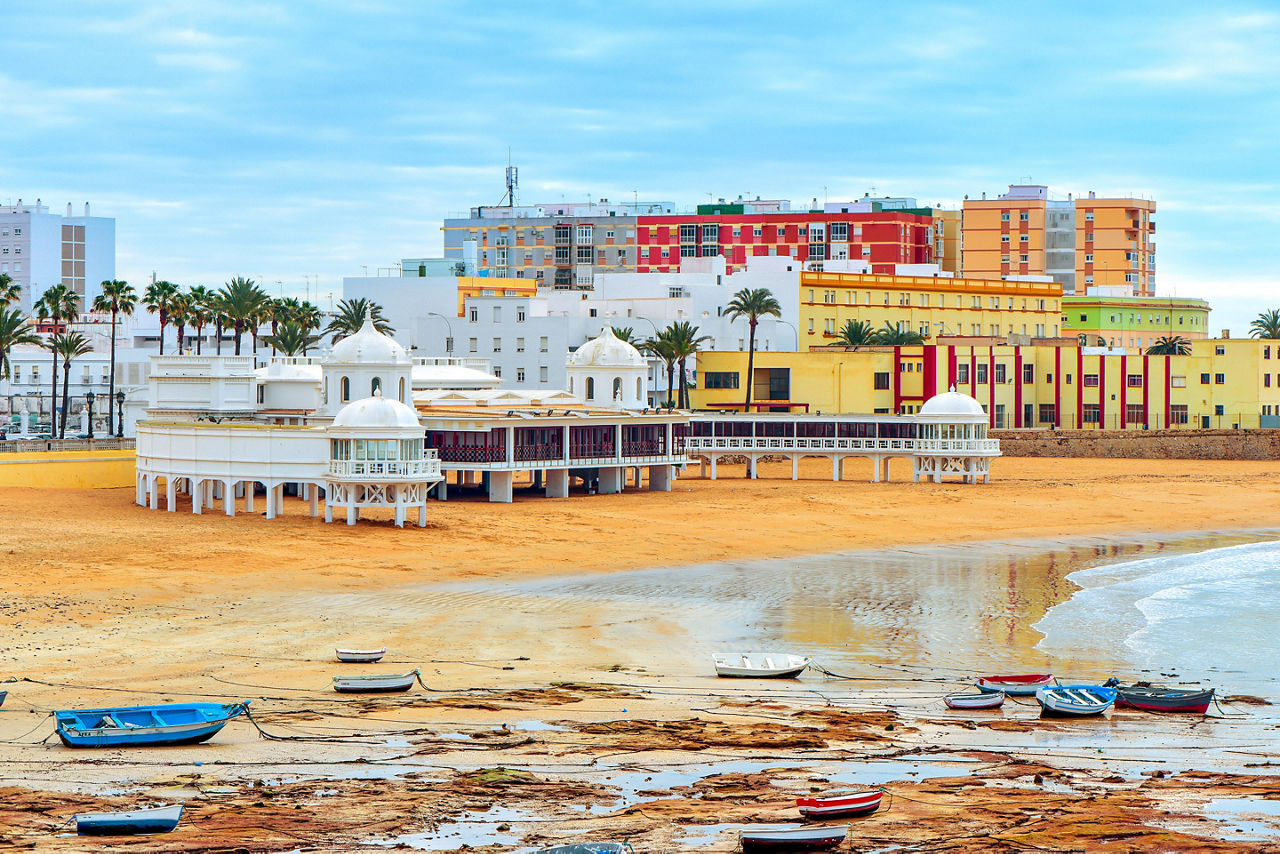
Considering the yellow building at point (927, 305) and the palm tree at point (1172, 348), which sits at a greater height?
the yellow building at point (927, 305)

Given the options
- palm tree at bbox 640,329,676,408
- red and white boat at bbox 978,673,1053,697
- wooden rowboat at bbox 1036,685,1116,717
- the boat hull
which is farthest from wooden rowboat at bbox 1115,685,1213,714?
palm tree at bbox 640,329,676,408

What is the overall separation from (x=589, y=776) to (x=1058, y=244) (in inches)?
5898

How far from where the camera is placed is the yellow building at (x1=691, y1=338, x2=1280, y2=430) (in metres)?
108

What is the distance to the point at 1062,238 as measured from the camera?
166 metres

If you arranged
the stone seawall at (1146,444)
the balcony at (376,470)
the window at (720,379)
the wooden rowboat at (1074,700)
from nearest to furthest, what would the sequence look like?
1. the wooden rowboat at (1074,700)
2. the balcony at (376,470)
3. the stone seawall at (1146,444)
4. the window at (720,379)

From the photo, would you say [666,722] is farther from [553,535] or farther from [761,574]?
[553,535]

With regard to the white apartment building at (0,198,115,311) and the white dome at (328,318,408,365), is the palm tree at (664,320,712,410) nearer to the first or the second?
the white dome at (328,318,408,365)

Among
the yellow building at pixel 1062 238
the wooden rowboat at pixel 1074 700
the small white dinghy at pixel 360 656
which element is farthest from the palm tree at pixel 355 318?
the wooden rowboat at pixel 1074 700

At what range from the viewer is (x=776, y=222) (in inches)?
5945

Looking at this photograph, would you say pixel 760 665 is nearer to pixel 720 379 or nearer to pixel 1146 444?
pixel 720 379

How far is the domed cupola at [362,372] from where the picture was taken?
67375 millimetres

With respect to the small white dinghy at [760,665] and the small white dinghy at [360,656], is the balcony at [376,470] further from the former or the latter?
the small white dinghy at [760,665]

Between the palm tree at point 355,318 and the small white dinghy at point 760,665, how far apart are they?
7604 cm

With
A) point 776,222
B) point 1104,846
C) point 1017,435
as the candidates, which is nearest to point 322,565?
point 1104,846
